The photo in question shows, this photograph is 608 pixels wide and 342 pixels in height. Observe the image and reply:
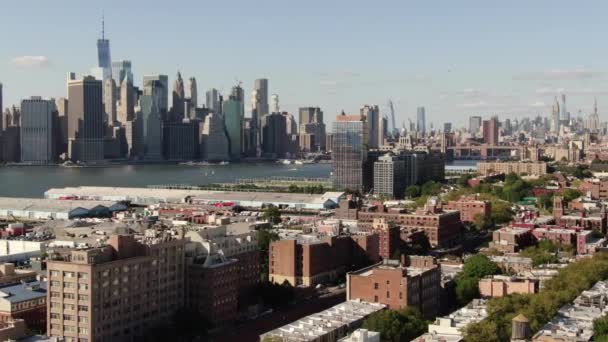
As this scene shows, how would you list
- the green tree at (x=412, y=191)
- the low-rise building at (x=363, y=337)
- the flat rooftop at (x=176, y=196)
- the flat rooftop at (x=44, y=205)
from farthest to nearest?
the green tree at (x=412, y=191)
the flat rooftop at (x=176, y=196)
the flat rooftop at (x=44, y=205)
the low-rise building at (x=363, y=337)

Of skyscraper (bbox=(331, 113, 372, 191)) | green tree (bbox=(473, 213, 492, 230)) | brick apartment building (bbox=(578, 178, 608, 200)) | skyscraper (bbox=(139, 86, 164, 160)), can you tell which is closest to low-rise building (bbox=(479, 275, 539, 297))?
green tree (bbox=(473, 213, 492, 230))

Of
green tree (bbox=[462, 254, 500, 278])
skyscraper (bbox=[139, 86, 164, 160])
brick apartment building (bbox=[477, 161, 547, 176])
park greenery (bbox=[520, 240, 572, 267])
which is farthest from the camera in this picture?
skyscraper (bbox=[139, 86, 164, 160])

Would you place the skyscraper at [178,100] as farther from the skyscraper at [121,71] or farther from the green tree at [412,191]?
the green tree at [412,191]

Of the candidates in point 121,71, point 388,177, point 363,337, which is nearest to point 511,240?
point 363,337

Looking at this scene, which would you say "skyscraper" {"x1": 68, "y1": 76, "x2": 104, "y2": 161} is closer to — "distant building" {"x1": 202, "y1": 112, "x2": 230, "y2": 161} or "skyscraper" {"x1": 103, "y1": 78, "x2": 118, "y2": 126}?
"distant building" {"x1": 202, "y1": 112, "x2": 230, "y2": 161}

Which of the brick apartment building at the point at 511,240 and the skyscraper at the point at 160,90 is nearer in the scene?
the brick apartment building at the point at 511,240

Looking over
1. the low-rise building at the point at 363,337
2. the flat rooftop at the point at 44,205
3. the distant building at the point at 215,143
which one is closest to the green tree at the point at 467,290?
the low-rise building at the point at 363,337

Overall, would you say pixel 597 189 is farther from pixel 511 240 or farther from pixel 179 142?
pixel 179 142
